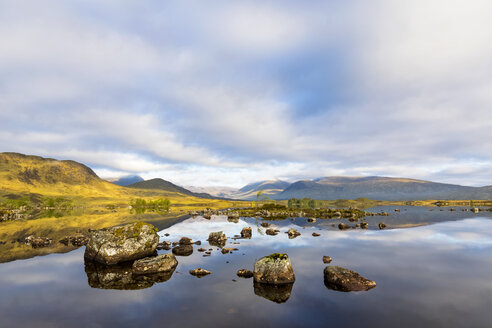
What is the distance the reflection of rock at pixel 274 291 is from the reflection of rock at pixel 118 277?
919 cm

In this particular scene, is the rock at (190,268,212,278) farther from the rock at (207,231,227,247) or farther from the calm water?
the rock at (207,231,227,247)

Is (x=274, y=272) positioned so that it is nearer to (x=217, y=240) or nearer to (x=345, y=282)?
(x=345, y=282)

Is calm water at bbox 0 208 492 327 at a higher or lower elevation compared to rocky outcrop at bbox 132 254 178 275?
lower

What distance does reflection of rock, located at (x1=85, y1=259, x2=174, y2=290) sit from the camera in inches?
827

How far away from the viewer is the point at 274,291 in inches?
763

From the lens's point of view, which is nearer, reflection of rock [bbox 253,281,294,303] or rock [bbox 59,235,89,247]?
reflection of rock [bbox 253,281,294,303]

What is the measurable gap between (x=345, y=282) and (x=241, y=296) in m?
9.30

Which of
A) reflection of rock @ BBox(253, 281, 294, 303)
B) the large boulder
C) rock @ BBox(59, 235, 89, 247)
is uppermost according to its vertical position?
the large boulder

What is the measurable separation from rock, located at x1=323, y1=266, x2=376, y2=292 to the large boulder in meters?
21.9

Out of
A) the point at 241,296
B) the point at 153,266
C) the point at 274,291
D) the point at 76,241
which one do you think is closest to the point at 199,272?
the point at 153,266

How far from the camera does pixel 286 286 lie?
67.5 ft

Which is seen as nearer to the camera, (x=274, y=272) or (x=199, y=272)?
(x=274, y=272)

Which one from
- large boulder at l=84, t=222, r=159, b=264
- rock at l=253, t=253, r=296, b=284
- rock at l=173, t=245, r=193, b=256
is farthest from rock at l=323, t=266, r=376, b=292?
large boulder at l=84, t=222, r=159, b=264

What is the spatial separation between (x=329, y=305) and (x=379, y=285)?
23.8ft
